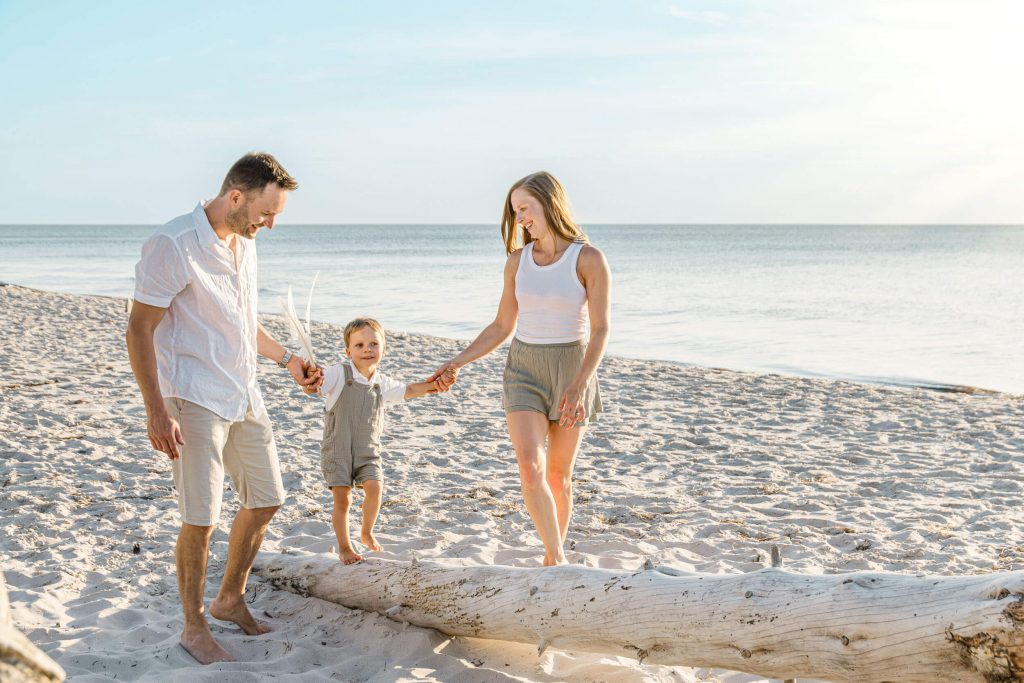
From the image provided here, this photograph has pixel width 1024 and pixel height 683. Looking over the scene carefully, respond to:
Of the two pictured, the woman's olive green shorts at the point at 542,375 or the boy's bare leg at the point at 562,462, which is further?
the boy's bare leg at the point at 562,462

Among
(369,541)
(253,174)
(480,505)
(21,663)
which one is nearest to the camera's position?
(21,663)

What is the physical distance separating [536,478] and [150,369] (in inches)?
67.1

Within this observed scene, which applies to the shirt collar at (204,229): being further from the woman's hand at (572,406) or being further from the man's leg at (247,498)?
the woman's hand at (572,406)

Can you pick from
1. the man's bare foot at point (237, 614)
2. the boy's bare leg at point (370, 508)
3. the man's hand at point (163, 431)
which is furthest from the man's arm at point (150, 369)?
the boy's bare leg at point (370, 508)

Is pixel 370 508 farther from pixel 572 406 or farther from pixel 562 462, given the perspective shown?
pixel 572 406

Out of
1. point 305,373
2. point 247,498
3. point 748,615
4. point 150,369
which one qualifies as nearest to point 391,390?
point 305,373

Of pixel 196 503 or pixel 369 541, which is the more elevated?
pixel 196 503

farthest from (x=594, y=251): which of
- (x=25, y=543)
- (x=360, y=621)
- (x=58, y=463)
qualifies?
(x=58, y=463)

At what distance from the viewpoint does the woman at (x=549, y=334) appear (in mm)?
4074

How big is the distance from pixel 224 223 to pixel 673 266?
4371cm

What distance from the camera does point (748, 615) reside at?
305 centimetres

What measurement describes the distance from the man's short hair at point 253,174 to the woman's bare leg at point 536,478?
1.49 m

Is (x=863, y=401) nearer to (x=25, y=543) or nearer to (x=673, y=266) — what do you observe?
(x=25, y=543)

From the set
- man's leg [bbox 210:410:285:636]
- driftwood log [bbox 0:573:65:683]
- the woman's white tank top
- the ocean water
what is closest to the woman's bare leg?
the woman's white tank top
